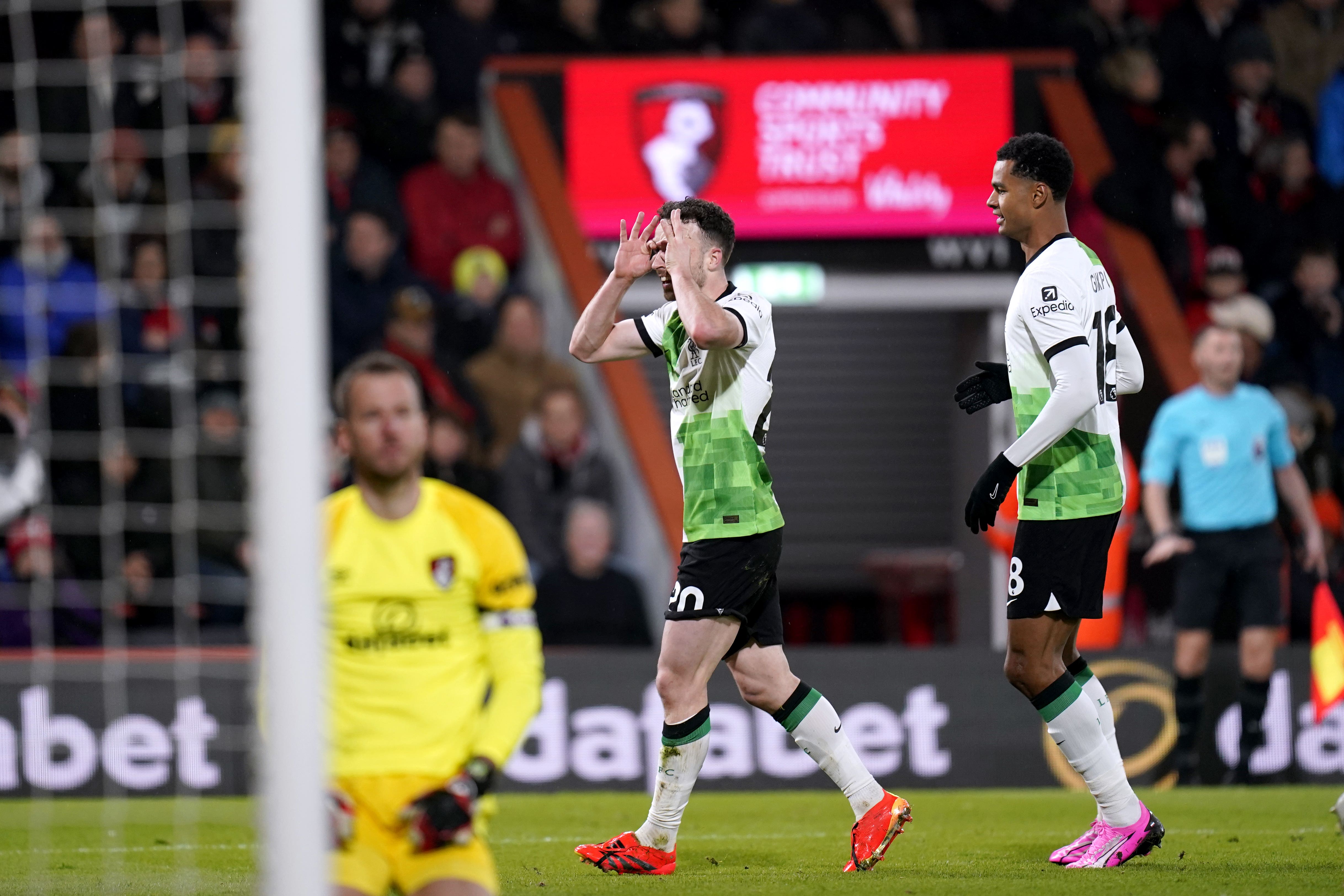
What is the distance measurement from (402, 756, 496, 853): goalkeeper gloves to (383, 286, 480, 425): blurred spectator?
7.00 meters

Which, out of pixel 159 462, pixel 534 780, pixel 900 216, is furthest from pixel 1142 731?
pixel 159 462

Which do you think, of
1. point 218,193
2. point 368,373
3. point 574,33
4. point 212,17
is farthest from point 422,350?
point 368,373

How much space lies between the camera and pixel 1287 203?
1216 cm

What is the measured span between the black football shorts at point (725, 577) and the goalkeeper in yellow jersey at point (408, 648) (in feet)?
5.13

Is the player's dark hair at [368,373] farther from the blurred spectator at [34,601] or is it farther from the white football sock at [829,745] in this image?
the blurred spectator at [34,601]

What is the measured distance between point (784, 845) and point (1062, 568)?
5.48ft

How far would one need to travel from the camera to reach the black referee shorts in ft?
28.6

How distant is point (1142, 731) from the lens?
29.2ft

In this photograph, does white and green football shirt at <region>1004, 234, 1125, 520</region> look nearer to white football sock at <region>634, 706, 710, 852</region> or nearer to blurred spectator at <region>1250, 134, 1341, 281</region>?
white football sock at <region>634, 706, 710, 852</region>

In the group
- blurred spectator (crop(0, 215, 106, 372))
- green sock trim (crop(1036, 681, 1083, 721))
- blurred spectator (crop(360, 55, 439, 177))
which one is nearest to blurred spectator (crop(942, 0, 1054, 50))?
blurred spectator (crop(360, 55, 439, 177))

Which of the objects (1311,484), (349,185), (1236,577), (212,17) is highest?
(212,17)

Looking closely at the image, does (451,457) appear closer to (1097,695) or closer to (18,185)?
(18,185)

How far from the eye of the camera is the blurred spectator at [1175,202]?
11484 millimetres

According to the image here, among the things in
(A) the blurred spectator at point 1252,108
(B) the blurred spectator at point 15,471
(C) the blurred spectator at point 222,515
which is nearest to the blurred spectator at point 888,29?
(A) the blurred spectator at point 1252,108
